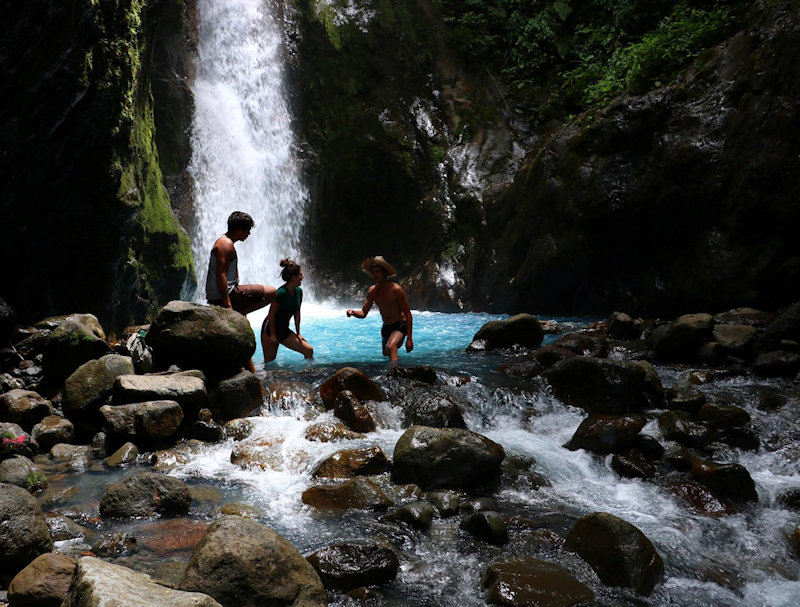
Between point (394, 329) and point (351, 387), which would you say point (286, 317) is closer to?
point (394, 329)

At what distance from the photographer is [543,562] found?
153 inches

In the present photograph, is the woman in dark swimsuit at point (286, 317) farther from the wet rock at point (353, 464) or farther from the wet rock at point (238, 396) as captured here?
the wet rock at point (353, 464)

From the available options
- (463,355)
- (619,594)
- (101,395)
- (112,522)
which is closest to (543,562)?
(619,594)

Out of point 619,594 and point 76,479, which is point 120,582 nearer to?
point 619,594

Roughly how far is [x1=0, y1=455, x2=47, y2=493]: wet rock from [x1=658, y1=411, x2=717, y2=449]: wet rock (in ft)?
19.1

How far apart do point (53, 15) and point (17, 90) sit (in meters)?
0.95

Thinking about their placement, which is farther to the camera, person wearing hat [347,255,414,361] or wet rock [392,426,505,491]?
person wearing hat [347,255,414,361]

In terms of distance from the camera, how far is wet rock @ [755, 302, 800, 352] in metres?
8.38

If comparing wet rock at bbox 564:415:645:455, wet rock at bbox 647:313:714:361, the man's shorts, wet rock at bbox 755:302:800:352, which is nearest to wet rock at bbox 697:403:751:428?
wet rock at bbox 564:415:645:455

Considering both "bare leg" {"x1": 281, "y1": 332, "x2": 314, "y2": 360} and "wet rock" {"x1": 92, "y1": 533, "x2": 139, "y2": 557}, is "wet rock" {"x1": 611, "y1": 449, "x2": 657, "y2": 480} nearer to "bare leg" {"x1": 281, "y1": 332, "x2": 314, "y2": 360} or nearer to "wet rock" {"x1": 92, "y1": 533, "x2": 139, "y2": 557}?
"wet rock" {"x1": 92, "y1": 533, "x2": 139, "y2": 557}

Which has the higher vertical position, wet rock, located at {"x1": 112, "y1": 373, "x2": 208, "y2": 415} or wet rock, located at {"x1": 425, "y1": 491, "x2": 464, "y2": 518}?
wet rock, located at {"x1": 112, "y1": 373, "x2": 208, "y2": 415}

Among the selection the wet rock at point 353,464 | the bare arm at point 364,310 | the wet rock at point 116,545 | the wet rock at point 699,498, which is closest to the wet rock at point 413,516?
the wet rock at point 353,464

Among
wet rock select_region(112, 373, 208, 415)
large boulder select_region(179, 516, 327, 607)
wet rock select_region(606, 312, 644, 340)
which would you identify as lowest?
large boulder select_region(179, 516, 327, 607)

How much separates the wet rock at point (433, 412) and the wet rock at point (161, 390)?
7.60 feet
